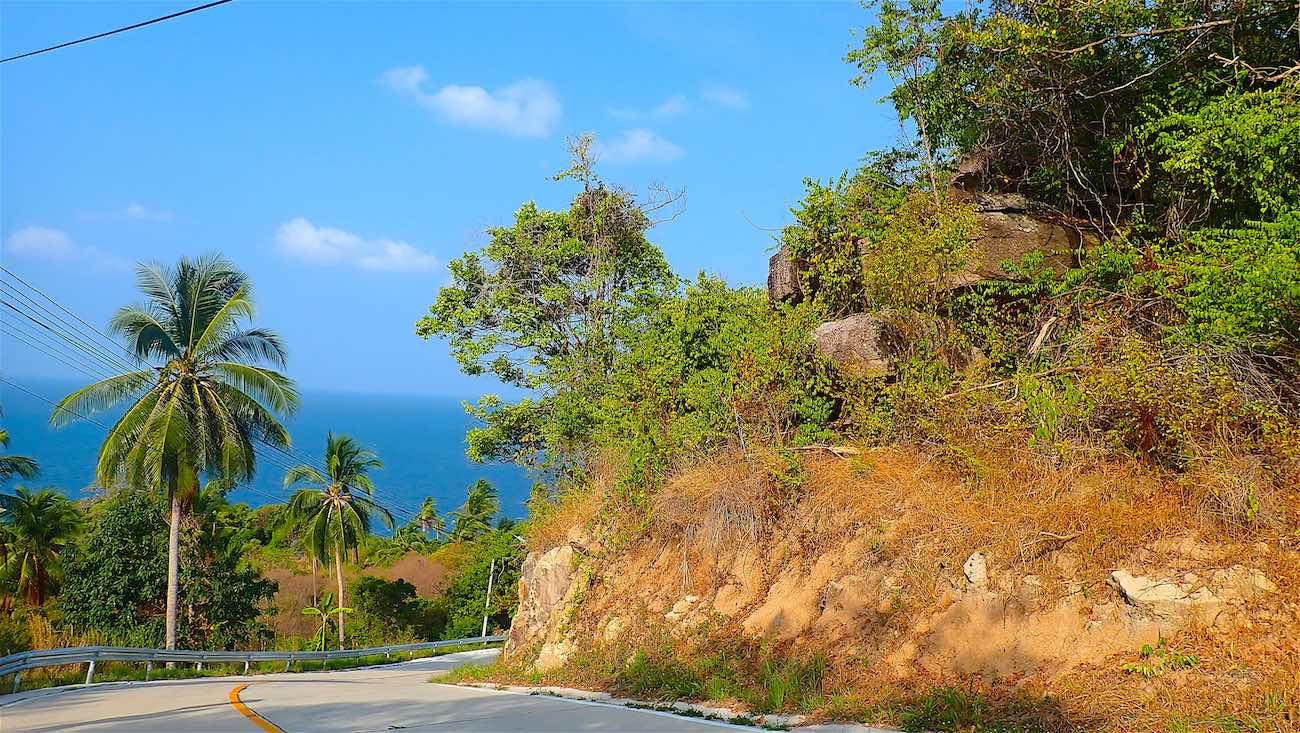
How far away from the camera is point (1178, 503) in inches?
402

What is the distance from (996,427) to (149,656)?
22.1m

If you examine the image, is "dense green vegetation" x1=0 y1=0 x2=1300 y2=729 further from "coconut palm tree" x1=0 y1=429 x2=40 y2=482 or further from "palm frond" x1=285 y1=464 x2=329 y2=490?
"palm frond" x1=285 y1=464 x2=329 y2=490

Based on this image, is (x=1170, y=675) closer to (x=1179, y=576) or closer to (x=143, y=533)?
(x=1179, y=576)

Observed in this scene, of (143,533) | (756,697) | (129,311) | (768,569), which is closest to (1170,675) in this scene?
(756,697)

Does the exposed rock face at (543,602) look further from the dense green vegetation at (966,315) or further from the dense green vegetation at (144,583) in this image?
the dense green vegetation at (144,583)

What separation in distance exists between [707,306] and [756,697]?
9169mm

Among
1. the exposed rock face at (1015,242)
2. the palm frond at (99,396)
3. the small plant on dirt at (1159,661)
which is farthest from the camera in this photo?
the palm frond at (99,396)

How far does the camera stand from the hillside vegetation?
947cm

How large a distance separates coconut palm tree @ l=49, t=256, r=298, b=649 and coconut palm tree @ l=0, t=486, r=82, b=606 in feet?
45.3

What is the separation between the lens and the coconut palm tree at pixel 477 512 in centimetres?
7575

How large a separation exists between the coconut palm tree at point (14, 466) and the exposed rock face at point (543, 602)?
21.3 m

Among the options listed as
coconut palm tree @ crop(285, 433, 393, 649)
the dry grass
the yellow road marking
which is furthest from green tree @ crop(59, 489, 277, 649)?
the dry grass

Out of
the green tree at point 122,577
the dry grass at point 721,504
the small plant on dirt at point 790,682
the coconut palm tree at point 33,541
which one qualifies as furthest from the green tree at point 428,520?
the small plant on dirt at point 790,682

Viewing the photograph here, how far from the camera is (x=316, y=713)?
12.5m
